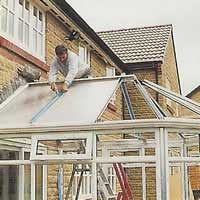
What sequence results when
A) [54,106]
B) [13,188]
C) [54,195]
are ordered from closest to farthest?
[54,106], [13,188], [54,195]

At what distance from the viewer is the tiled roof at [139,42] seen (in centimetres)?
1888

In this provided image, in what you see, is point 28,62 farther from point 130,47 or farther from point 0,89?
point 130,47

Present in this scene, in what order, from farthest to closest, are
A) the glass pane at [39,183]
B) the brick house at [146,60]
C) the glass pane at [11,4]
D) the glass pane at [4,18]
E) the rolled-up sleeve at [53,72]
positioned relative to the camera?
the brick house at [146,60], the glass pane at [39,183], the glass pane at [11,4], the glass pane at [4,18], the rolled-up sleeve at [53,72]

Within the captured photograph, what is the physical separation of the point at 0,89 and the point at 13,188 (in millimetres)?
1745

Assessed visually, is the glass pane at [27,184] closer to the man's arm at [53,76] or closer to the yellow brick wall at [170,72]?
the man's arm at [53,76]

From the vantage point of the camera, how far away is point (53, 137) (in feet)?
22.8

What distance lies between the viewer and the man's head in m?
8.11

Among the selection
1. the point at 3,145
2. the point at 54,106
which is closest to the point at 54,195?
the point at 3,145

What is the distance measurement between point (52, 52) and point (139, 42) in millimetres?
10086

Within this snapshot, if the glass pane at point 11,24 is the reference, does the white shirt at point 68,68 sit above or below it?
below

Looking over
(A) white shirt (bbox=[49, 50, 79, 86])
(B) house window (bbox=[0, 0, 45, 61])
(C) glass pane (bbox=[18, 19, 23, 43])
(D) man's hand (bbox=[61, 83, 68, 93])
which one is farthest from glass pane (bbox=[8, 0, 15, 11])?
(D) man's hand (bbox=[61, 83, 68, 93])

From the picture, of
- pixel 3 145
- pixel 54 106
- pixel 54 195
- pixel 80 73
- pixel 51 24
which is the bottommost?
pixel 54 195

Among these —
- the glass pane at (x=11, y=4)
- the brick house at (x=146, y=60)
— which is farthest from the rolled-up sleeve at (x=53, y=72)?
the brick house at (x=146, y=60)

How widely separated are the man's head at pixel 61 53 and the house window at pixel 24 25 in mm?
945
